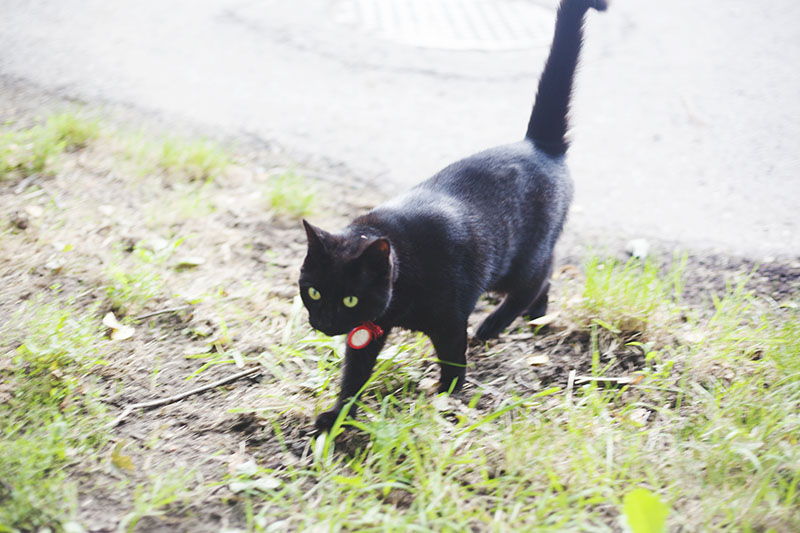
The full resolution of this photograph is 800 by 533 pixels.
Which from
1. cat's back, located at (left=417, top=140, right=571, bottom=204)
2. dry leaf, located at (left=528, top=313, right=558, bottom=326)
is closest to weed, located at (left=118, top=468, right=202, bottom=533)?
cat's back, located at (left=417, top=140, right=571, bottom=204)

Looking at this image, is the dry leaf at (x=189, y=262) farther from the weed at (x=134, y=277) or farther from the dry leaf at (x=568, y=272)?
the dry leaf at (x=568, y=272)

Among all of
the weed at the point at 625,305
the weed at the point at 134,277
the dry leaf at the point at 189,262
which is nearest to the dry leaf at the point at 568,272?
the weed at the point at 625,305

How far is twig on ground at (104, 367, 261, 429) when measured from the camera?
6.43ft

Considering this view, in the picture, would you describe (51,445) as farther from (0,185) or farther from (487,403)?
(0,185)

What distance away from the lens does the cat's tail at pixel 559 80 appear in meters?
2.37

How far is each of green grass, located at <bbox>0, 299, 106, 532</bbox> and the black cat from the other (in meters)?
0.72

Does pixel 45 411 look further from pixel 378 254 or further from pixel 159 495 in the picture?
pixel 378 254

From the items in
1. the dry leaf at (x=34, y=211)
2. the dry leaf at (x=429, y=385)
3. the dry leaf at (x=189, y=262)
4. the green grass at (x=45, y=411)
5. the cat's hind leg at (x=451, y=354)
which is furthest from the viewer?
the dry leaf at (x=34, y=211)

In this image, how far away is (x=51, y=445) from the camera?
5.71 feet

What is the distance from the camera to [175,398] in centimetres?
207

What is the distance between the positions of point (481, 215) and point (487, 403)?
0.65 meters

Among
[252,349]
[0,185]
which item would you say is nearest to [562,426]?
[252,349]

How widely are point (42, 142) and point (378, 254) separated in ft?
7.78

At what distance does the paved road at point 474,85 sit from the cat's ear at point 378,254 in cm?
167
